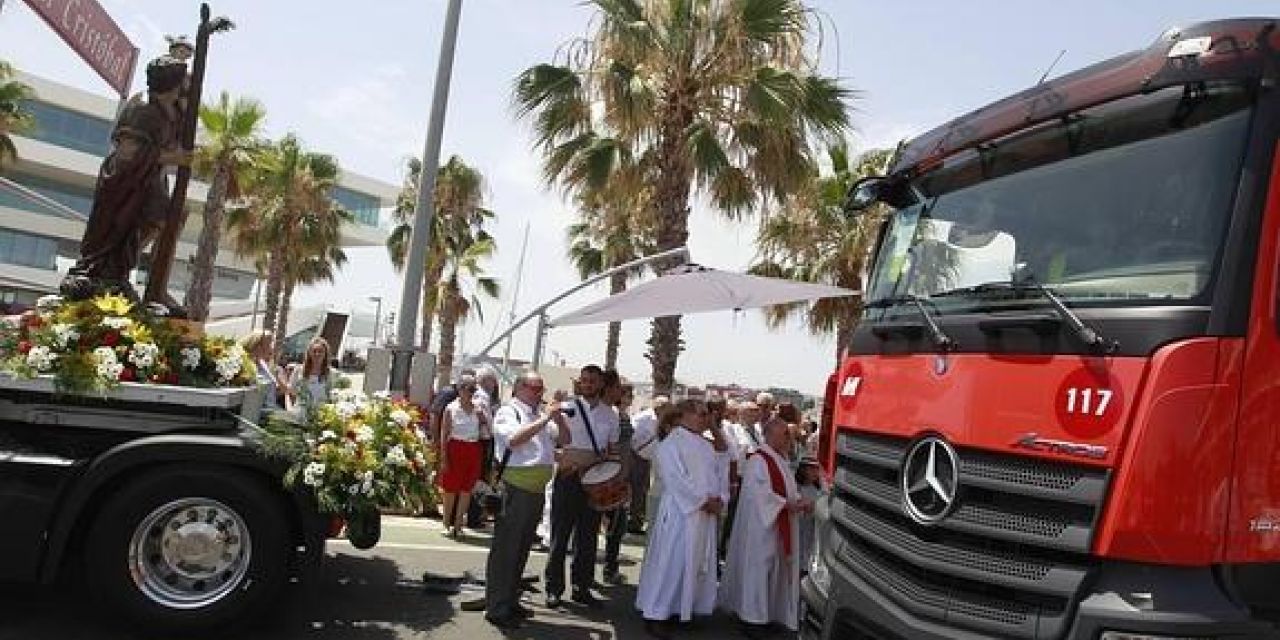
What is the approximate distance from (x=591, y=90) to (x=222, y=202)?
13765mm

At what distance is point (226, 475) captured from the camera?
528 cm

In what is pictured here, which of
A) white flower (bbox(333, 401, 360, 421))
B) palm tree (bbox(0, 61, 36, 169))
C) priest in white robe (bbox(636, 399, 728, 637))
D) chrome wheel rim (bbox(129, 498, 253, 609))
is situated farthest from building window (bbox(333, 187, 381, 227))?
chrome wheel rim (bbox(129, 498, 253, 609))

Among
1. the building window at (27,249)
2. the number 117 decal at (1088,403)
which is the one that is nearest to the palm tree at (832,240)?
the number 117 decal at (1088,403)

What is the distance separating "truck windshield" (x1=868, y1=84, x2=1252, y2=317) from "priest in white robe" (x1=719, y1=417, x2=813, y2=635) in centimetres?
284

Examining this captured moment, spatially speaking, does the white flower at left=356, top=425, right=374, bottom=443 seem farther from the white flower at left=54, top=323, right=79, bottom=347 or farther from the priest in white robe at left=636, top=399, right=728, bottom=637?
the priest in white robe at left=636, top=399, right=728, bottom=637

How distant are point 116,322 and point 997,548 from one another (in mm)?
4925

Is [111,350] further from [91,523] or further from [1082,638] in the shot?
[1082,638]

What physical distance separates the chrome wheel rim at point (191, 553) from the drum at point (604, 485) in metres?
2.51

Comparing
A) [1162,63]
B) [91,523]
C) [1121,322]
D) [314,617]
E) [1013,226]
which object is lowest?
[314,617]

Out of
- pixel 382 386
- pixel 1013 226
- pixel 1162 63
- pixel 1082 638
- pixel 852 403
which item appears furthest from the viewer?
pixel 382 386

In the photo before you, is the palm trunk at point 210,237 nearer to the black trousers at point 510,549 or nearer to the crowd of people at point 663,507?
the crowd of people at point 663,507

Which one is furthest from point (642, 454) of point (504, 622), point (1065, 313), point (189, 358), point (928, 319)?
point (1065, 313)

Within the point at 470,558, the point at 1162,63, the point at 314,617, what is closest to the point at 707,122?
the point at 470,558

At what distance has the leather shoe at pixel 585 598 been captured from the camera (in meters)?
7.22
